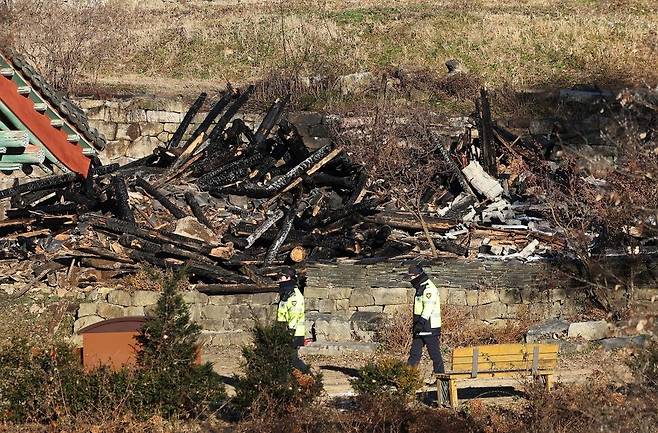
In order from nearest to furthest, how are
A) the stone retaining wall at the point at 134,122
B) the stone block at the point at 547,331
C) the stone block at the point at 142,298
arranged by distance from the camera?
the stone block at the point at 547,331, the stone block at the point at 142,298, the stone retaining wall at the point at 134,122

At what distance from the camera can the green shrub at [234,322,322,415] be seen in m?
12.0

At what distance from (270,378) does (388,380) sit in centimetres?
160

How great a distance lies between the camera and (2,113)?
12.2 meters

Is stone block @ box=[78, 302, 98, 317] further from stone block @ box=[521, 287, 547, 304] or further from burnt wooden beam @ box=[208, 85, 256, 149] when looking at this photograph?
stone block @ box=[521, 287, 547, 304]

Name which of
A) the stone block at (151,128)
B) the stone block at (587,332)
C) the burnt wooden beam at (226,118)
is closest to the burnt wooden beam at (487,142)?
the burnt wooden beam at (226,118)

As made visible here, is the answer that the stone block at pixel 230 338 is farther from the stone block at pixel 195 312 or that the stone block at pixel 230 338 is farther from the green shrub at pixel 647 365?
the green shrub at pixel 647 365

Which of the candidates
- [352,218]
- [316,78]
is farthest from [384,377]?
[316,78]

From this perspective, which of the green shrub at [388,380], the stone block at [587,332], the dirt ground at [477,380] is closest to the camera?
the green shrub at [388,380]

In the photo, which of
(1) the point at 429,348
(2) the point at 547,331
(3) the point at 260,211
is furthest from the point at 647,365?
(3) the point at 260,211

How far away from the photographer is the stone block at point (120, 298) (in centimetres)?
1930

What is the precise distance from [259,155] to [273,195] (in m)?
1.49

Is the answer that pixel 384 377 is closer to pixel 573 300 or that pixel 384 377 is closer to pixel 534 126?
pixel 573 300

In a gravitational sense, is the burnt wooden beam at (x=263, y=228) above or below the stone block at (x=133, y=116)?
below

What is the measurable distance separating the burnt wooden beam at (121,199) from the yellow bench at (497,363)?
8.74m
